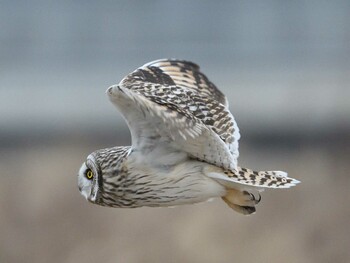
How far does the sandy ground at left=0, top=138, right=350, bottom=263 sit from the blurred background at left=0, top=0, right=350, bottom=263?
1 centimetres

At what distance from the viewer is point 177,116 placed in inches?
221

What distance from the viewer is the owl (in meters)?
5.70

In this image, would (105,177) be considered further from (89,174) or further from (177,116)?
(177,116)

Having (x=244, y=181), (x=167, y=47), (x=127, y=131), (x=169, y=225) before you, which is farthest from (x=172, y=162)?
(x=167, y=47)

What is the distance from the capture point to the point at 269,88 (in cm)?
1289

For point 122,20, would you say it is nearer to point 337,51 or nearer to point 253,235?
point 337,51

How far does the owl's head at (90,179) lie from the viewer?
19.9 ft

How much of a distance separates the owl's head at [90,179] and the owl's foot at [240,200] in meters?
0.53

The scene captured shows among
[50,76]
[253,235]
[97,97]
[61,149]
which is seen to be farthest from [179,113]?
[50,76]

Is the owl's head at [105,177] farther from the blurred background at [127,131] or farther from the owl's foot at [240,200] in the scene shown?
the blurred background at [127,131]

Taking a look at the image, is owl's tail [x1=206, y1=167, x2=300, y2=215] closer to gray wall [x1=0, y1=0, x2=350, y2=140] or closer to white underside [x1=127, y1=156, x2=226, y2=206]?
white underside [x1=127, y1=156, x2=226, y2=206]

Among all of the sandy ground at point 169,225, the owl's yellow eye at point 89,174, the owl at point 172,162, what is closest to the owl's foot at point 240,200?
the owl at point 172,162

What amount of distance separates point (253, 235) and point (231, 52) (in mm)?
4555

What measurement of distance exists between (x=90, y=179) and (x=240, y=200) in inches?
24.3
